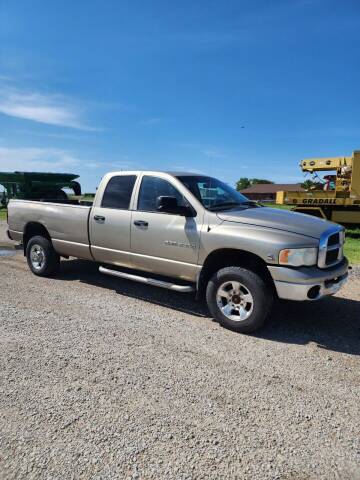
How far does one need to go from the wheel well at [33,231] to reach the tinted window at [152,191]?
8.04 feet

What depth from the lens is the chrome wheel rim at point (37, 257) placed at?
7119 millimetres

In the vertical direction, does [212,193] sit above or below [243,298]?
above

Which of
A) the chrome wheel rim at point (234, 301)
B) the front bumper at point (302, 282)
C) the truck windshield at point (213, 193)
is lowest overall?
the chrome wheel rim at point (234, 301)

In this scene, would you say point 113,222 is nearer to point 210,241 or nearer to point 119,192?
point 119,192

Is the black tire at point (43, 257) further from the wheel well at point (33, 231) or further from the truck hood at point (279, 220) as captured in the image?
the truck hood at point (279, 220)

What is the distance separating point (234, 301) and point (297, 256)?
0.99 meters

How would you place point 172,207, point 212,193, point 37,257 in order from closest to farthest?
1. point 172,207
2. point 212,193
3. point 37,257

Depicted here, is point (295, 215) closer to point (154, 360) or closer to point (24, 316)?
point (154, 360)

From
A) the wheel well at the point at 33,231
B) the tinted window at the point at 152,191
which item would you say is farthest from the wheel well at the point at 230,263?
the wheel well at the point at 33,231

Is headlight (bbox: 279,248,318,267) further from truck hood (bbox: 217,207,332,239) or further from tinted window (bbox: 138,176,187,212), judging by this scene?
tinted window (bbox: 138,176,187,212)

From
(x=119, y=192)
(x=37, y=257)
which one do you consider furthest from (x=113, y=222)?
(x=37, y=257)

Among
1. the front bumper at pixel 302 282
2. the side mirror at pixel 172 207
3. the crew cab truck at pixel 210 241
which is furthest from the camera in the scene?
the side mirror at pixel 172 207

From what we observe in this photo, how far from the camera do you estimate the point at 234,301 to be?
15.3ft

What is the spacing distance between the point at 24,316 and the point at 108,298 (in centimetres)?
131
